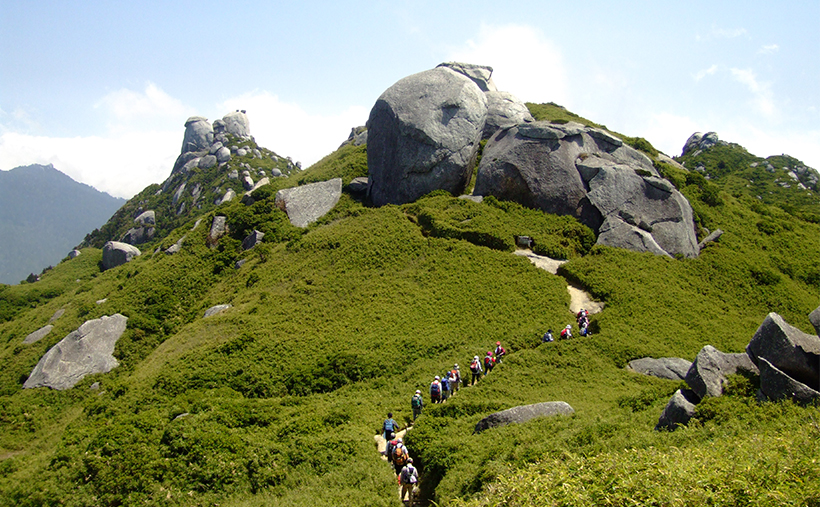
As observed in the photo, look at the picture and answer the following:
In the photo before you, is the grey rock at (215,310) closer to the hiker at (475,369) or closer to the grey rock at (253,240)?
the grey rock at (253,240)

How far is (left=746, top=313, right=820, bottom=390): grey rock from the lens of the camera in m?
16.3

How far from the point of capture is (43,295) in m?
61.4

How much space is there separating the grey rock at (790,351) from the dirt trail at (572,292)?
17975 millimetres

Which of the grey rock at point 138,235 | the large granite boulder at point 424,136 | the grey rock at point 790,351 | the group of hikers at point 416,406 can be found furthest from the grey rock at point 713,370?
the grey rock at point 138,235

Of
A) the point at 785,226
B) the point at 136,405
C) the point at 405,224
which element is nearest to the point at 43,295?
the point at 136,405

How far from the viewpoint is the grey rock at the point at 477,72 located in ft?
280

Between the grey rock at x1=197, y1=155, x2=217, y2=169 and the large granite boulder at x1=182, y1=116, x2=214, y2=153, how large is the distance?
10422 mm

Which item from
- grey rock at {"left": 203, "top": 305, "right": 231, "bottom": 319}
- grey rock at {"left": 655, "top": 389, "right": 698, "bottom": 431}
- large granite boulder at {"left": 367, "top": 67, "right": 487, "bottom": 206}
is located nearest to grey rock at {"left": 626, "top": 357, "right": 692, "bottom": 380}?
grey rock at {"left": 655, "top": 389, "right": 698, "bottom": 431}

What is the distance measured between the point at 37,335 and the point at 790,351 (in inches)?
2212

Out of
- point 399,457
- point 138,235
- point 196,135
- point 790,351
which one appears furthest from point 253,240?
point 196,135

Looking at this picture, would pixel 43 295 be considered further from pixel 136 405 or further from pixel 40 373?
pixel 136 405

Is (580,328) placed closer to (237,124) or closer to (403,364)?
(403,364)

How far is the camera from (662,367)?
28.0 metres

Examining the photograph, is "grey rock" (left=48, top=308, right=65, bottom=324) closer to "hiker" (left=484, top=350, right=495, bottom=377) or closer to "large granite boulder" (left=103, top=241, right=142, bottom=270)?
"large granite boulder" (left=103, top=241, right=142, bottom=270)
